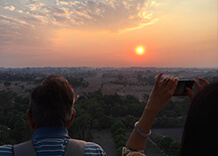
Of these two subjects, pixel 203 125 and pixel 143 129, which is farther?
pixel 143 129

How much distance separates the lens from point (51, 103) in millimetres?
589

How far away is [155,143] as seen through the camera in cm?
799

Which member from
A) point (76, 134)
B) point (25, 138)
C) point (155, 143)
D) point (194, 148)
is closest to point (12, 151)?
point (194, 148)

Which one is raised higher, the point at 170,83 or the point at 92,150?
the point at 170,83

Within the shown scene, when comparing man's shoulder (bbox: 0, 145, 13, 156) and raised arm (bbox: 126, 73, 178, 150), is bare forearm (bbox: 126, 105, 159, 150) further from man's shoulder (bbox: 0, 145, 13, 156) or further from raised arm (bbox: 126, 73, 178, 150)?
man's shoulder (bbox: 0, 145, 13, 156)

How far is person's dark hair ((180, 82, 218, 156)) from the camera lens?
38cm

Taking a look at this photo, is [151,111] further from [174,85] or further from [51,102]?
[51,102]

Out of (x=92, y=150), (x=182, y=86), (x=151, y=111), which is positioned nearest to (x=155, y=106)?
(x=151, y=111)

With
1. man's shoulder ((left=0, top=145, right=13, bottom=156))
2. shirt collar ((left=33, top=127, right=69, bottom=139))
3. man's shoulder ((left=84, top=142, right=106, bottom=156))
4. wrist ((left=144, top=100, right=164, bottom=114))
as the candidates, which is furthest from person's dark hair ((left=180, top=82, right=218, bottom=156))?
man's shoulder ((left=0, top=145, right=13, bottom=156))

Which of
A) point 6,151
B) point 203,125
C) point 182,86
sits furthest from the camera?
point 182,86

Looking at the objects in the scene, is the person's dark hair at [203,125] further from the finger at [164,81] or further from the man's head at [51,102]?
the man's head at [51,102]

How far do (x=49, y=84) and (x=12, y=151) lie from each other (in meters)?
0.25

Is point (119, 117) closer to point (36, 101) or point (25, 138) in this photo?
point (25, 138)

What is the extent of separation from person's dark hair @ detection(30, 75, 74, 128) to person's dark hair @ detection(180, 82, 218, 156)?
419mm
